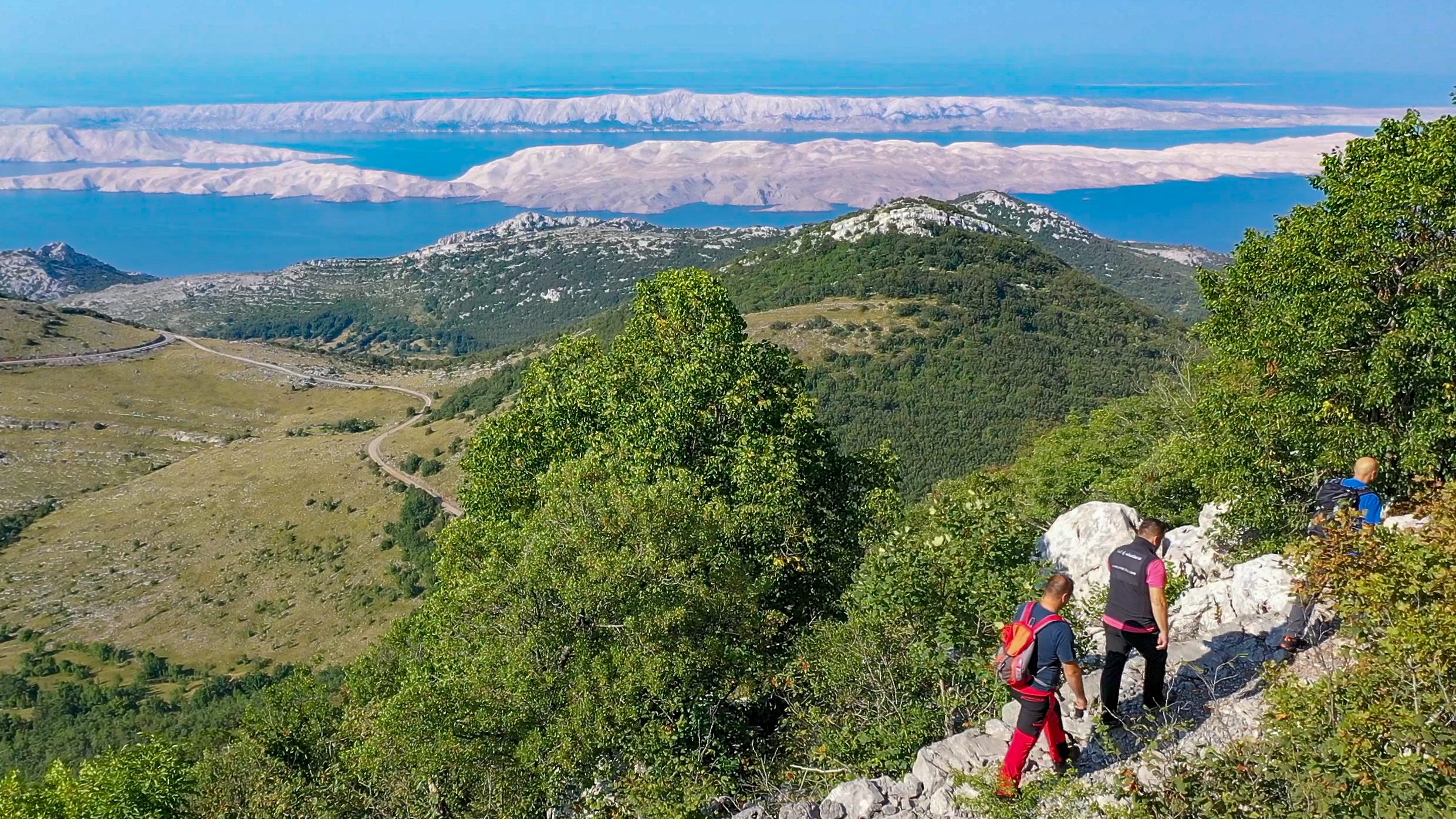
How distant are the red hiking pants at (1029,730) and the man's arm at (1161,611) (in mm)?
1610

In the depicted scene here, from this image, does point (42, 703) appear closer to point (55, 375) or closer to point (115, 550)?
point (115, 550)

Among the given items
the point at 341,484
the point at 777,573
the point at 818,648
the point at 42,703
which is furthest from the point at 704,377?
the point at 341,484

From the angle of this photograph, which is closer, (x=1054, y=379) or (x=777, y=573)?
(x=777, y=573)

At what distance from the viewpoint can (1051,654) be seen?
934cm

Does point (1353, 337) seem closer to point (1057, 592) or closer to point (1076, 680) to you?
point (1076, 680)

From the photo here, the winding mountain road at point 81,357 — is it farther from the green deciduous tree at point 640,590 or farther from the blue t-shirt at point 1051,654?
the blue t-shirt at point 1051,654

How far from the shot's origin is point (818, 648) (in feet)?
47.1

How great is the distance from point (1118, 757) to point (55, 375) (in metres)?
170

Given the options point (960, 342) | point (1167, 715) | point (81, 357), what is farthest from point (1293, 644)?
point (81, 357)

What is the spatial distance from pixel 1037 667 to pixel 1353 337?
36.7 ft

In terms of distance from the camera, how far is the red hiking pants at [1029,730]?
9.34 m

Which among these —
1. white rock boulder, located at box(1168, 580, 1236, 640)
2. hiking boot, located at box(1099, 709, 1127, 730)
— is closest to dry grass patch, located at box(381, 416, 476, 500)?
white rock boulder, located at box(1168, 580, 1236, 640)

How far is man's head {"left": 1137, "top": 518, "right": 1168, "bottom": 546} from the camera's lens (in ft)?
33.8

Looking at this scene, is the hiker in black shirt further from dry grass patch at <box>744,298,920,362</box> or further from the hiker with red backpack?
dry grass patch at <box>744,298,920,362</box>
